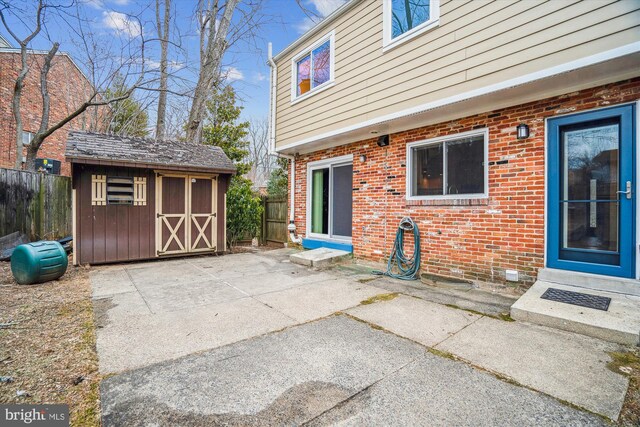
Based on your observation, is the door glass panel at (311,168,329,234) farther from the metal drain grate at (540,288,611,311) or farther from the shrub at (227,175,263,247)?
the metal drain grate at (540,288,611,311)

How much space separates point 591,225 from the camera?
373 cm

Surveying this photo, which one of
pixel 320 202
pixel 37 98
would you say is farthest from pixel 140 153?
pixel 37 98

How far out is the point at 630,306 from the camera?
10.1 ft

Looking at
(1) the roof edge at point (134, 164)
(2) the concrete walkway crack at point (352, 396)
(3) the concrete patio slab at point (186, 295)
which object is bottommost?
(2) the concrete walkway crack at point (352, 396)

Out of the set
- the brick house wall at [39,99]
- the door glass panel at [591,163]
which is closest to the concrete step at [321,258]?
the door glass panel at [591,163]

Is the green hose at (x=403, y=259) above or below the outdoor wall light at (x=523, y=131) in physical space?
below

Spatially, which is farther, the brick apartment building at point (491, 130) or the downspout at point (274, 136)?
the downspout at point (274, 136)

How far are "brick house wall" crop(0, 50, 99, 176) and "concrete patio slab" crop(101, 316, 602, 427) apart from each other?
45.1 feet

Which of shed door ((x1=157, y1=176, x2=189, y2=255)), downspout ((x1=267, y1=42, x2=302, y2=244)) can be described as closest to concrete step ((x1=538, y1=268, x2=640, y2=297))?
downspout ((x1=267, y1=42, x2=302, y2=244))

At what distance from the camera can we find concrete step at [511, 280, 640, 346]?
2.67 metres

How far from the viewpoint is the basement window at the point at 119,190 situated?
249 inches

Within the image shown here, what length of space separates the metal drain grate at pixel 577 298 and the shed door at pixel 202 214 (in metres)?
6.81

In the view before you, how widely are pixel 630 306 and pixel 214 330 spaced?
14.0ft

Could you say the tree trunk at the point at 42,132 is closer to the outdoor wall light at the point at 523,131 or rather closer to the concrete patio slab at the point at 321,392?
the concrete patio slab at the point at 321,392
